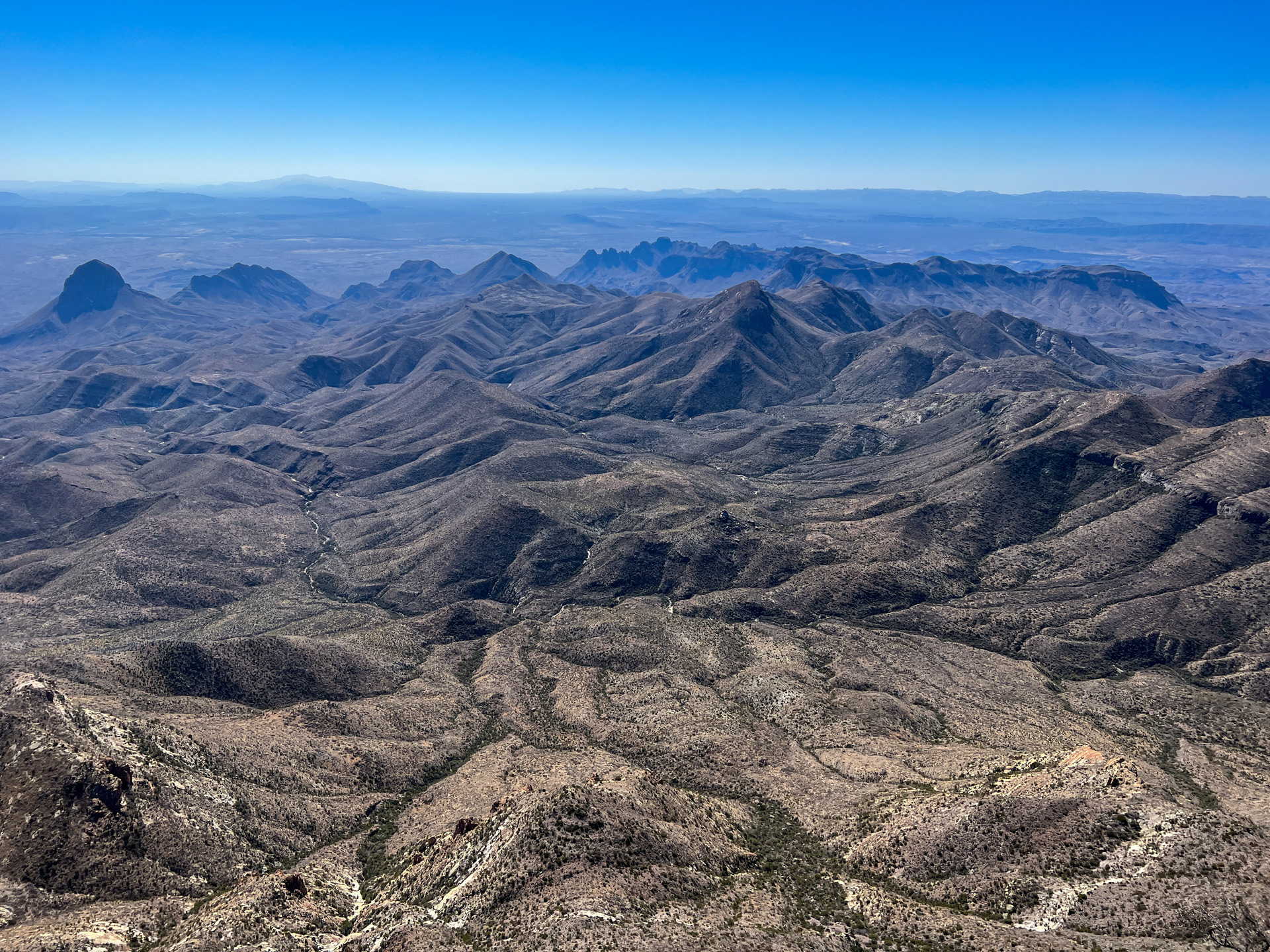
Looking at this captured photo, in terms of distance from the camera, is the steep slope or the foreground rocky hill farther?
the steep slope

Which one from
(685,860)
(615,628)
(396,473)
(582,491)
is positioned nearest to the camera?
(685,860)

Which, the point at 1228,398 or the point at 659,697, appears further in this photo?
the point at 1228,398

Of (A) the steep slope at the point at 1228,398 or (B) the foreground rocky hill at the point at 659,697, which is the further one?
(A) the steep slope at the point at 1228,398

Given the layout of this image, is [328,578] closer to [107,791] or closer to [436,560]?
[436,560]

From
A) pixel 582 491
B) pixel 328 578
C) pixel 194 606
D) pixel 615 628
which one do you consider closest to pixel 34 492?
pixel 194 606

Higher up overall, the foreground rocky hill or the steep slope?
the steep slope

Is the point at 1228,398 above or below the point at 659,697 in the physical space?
above

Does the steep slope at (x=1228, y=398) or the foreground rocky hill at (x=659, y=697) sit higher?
the steep slope at (x=1228, y=398)

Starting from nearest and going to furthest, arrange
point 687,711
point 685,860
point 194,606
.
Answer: point 685,860, point 687,711, point 194,606
